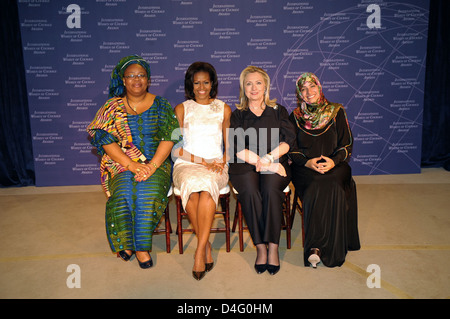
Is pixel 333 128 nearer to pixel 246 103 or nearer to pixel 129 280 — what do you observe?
pixel 246 103

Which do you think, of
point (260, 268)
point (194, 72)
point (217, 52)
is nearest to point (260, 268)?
point (260, 268)

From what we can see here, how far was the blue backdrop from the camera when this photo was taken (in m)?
4.84

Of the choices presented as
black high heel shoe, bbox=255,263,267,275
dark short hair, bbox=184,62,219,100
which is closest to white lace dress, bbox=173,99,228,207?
dark short hair, bbox=184,62,219,100

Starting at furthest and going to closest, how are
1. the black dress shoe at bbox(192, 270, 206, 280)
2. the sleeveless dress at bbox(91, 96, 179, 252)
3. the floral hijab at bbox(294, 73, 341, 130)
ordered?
the floral hijab at bbox(294, 73, 341, 130)
the sleeveless dress at bbox(91, 96, 179, 252)
the black dress shoe at bbox(192, 270, 206, 280)

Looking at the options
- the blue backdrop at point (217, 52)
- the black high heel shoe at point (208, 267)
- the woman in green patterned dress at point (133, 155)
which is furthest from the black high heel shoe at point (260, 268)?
the blue backdrop at point (217, 52)

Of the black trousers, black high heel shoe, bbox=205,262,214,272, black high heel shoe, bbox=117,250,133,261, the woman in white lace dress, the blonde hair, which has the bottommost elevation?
black high heel shoe, bbox=205,262,214,272

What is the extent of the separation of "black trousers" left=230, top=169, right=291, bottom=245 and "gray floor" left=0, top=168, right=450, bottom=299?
0.89 feet

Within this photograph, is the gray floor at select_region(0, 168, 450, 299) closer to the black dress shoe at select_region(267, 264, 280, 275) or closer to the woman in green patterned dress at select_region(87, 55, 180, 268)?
the black dress shoe at select_region(267, 264, 280, 275)

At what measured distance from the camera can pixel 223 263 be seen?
A: 298cm

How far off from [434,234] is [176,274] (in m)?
2.24

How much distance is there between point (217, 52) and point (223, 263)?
2.91m

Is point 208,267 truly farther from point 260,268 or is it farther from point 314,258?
point 314,258

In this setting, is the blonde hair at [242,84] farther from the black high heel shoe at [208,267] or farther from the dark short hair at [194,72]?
the black high heel shoe at [208,267]

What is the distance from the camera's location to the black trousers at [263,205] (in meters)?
2.85
